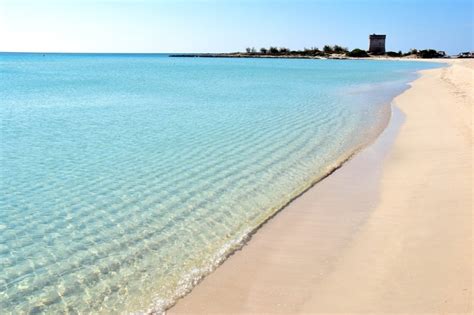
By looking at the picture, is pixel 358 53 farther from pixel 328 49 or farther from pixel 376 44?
pixel 328 49

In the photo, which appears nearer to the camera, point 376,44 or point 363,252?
point 363,252

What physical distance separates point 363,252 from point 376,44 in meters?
155

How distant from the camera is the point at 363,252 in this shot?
560 centimetres

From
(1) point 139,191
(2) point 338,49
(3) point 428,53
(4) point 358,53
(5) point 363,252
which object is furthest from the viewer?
(2) point 338,49

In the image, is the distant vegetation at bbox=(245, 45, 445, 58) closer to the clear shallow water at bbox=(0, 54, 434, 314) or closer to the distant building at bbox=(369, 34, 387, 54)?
the distant building at bbox=(369, 34, 387, 54)

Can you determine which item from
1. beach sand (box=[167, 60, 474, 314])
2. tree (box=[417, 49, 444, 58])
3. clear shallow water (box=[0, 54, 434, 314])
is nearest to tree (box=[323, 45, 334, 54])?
tree (box=[417, 49, 444, 58])

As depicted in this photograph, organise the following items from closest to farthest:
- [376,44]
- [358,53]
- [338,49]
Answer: [358,53] < [376,44] < [338,49]

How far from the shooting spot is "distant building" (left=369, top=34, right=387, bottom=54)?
146550 mm

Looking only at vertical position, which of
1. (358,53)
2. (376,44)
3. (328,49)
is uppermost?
(376,44)

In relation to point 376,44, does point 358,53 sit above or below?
below

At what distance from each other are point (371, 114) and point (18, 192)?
14187 mm

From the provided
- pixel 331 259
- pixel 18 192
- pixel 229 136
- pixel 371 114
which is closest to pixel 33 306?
pixel 331 259

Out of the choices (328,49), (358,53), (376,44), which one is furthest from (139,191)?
(328,49)

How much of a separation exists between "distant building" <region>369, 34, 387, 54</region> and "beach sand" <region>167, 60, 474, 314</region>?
149 m
